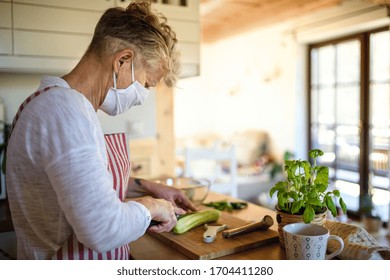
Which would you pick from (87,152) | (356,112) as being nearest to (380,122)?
(356,112)

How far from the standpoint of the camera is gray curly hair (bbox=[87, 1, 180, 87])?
77cm

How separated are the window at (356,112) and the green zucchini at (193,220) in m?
2.31

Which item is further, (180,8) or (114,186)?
(180,8)

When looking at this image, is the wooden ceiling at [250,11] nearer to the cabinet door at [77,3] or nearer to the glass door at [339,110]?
the glass door at [339,110]

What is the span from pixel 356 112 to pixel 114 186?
2.79 meters

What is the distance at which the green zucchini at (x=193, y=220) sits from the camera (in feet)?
3.11

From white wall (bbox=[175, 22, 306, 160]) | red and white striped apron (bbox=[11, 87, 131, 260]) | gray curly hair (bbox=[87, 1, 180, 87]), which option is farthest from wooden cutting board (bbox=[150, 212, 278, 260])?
white wall (bbox=[175, 22, 306, 160])

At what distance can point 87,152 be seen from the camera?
24.4 inches

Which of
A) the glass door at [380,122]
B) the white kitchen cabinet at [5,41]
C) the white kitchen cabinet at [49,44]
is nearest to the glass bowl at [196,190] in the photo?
the white kitchen cabinet at [49,44]

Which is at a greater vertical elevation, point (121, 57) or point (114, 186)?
point (121, 57)

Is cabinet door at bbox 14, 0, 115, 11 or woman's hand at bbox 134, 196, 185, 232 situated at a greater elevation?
cabinet door at bbox 14, 0, 115, 11

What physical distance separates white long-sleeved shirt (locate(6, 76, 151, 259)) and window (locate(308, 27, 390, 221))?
8.98 ft

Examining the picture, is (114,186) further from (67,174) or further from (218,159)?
(218,159)

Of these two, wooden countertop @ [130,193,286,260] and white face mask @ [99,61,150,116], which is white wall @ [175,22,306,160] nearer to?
wooden countertop @ [130,193,286,260]
